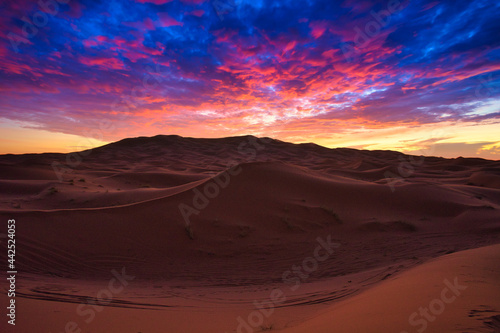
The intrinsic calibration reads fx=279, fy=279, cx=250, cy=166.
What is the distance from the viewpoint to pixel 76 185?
16656 millimetres

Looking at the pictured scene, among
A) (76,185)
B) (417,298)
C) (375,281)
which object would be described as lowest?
(375,281)

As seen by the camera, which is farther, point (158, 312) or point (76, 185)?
point (76, 185)

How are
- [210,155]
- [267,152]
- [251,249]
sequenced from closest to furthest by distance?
[251,249], [210,155], [267,152]

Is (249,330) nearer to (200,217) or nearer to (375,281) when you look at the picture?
(375,281)

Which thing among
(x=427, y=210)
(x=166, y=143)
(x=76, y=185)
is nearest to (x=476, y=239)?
(x=427, y=210)

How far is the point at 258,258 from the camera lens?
7.26 meters

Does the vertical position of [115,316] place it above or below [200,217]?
below

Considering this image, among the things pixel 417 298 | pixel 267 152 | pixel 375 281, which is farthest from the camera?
pixel 267 152

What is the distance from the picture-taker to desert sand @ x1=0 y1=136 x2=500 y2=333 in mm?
3311

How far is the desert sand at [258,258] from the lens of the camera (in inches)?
130

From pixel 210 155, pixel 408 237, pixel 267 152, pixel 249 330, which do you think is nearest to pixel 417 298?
pixel 249 330

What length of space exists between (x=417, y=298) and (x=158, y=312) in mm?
3360

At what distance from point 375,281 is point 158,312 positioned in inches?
153

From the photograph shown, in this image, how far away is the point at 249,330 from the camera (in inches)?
130
